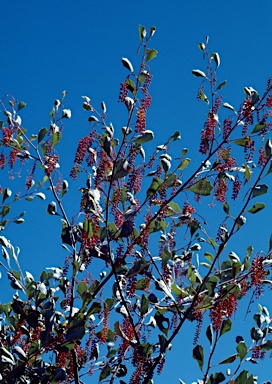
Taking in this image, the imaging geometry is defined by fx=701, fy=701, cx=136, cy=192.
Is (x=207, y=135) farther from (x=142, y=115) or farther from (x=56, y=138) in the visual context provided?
(x=56, y=138)

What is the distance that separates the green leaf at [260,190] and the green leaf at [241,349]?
846mm

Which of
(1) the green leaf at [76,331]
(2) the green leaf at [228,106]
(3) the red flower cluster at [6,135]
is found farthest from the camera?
(3) the red flower cluster at [6,135]

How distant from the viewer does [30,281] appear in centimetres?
398

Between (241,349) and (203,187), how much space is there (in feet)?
2.84

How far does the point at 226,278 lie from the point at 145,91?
1.03 m

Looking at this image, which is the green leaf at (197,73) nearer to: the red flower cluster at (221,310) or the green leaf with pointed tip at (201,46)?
the green leaf with pointed tip at (201,46)

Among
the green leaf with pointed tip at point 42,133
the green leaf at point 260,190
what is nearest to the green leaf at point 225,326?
the green leaf at point 260,190

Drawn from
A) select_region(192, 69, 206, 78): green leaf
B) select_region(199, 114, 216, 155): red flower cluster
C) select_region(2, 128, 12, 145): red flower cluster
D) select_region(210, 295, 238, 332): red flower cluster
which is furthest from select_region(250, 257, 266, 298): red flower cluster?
select_region(2, 128, 12, 145): red flower cluster

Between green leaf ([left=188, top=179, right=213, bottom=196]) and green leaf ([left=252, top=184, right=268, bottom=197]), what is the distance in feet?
1.23

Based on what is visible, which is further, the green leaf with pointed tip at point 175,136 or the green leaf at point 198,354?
the green leaf with pointed tip at point 175,136

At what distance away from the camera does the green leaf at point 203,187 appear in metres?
3.62

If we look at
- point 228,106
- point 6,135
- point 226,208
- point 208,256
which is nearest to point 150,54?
point 228,106

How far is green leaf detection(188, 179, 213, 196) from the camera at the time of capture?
362cm

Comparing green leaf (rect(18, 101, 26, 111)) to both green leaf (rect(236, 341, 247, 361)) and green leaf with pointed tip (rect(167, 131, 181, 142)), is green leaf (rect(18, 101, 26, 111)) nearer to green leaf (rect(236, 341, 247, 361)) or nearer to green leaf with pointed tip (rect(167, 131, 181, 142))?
green leaf with pointed tip (rect(167, 131, 181, 142))
